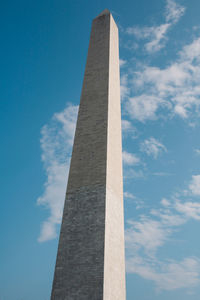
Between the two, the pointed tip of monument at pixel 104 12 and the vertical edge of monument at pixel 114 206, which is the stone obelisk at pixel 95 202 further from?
the pointed tip of monument at pixel 104 12

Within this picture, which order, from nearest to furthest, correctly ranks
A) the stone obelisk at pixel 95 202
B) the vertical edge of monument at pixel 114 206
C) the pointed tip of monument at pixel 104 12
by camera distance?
the stone obelisk at pixel 95 202 < the vertical edge of monument at pixel 114 206 < the pointed tip of monument at pixel 104 12

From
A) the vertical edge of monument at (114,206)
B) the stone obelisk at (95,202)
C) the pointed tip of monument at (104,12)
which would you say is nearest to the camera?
the stone obelisk at (95,202)

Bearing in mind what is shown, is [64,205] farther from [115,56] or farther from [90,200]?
[115,56]

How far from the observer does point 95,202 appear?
11891mm

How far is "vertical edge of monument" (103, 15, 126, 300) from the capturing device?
10.9 m

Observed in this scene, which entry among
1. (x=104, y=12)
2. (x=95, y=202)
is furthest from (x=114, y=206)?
(x=104, y=12)

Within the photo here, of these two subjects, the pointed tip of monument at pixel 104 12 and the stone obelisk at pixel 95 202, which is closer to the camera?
the stone obelisk at pixel 95 202

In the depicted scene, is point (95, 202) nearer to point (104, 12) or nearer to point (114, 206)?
point (114, 206)

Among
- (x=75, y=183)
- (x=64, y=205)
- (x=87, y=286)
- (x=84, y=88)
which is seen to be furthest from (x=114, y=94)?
(x=87, y=286)

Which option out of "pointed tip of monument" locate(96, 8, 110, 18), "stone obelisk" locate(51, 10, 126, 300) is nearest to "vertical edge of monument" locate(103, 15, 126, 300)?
"stone obelisk" locate(51, 10, 126, 300)

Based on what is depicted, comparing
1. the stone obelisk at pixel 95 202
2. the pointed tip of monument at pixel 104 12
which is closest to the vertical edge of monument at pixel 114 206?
the stone obelisk at pixel 95 202

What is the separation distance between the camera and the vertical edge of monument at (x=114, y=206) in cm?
1085

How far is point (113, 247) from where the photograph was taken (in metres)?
11.4

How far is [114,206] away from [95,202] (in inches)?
35.9
